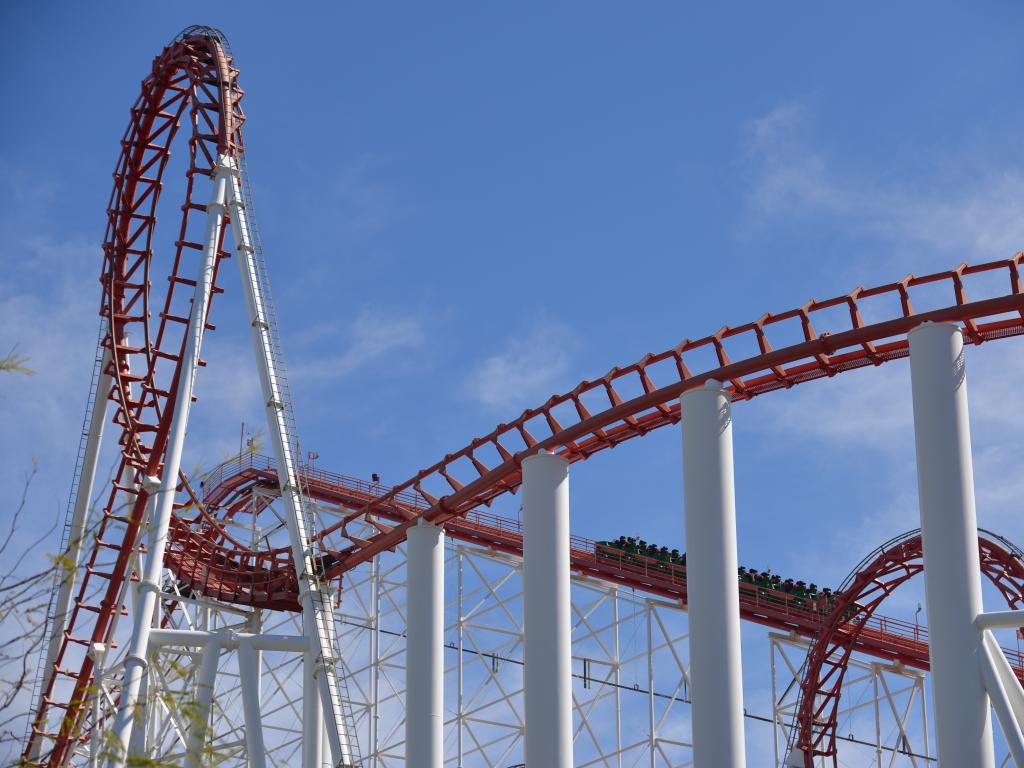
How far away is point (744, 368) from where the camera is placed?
16109 millimetres

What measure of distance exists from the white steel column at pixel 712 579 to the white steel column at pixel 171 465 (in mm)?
5256

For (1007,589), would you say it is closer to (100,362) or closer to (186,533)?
(186,533)

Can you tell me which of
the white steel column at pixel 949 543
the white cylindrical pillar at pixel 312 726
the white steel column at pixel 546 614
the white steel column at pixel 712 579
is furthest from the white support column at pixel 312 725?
the white steel column at pixel 949 543

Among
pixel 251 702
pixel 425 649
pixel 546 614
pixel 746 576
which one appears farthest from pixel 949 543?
pixel 746 576

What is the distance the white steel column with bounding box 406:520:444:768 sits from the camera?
57.9ft

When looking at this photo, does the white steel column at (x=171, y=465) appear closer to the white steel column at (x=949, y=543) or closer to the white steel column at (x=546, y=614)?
the white steel column at (x=546, y=614)

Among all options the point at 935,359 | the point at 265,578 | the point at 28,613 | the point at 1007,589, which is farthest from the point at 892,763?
the point at 28,613

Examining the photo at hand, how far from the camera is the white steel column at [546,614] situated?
52.4ft

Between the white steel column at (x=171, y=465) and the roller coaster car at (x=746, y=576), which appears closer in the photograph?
the white steel column at (x=171, y=465)

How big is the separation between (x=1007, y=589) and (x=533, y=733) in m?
8.38

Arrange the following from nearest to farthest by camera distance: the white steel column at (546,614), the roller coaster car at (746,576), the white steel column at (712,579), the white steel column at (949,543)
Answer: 1. the white steel column at (949,543)
2. the white steel column at (712,579)
3. the white steel column at (546,614)
4. the roller coaster car at (746,576)

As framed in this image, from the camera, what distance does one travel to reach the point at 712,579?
1494 cm

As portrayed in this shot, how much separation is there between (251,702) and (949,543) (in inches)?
332

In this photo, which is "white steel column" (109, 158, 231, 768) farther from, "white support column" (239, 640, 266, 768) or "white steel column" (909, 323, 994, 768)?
"white steel column" (909, 323, 994, 768)
